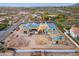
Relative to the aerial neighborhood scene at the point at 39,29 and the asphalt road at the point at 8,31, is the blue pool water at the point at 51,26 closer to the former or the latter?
the aerial neighborhood scene at the point at 39,29

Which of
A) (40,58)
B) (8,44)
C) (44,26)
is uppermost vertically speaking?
(44,26)

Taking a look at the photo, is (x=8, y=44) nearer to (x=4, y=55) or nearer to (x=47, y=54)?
(x=4, y=55)

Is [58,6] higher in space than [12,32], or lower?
higher

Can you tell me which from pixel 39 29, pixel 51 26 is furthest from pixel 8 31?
pixel 51 26

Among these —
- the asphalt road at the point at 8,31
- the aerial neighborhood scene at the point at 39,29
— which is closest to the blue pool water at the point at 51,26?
the aerial neighborhood scene at the point at 39,29

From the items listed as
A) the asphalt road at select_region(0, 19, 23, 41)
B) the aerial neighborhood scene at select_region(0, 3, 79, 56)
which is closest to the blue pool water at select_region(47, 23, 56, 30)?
the aerial neighborhood scene at select_region(0, 3, 79, 56)

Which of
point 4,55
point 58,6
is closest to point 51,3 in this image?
point 58,6

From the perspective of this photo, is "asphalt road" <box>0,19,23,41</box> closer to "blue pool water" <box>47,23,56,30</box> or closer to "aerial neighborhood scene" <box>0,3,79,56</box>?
"aerial neighborhood scene" <box>0,3,79,56</box>
